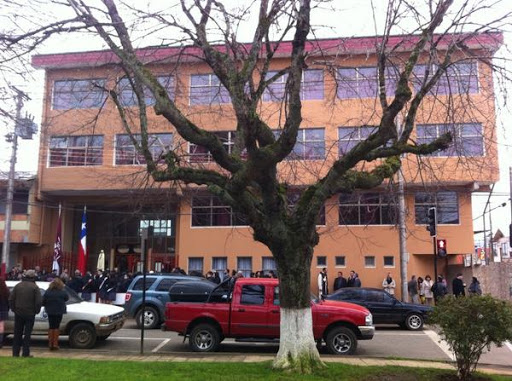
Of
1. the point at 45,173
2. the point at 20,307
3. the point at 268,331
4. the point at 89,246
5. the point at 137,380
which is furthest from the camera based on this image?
the point at 89,246

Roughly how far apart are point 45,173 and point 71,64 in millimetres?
6979

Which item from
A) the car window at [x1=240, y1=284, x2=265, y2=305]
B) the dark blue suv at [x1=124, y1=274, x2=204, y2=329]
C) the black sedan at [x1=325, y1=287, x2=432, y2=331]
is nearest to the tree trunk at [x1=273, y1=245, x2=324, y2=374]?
the car window at [x1=240, y1=284, x2=265, y2=305]

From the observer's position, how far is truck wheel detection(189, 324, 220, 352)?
12938 mm

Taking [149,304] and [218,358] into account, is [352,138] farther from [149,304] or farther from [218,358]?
[149,304]

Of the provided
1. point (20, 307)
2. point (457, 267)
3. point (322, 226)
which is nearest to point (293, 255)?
point (20, 307)

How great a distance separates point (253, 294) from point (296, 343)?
4.01 meters

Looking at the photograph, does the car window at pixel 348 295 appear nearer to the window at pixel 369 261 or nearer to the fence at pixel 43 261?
the window at pixel 369 261

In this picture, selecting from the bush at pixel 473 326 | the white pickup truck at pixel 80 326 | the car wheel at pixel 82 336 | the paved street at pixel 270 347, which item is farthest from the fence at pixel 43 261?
the bush at pixel 473 326

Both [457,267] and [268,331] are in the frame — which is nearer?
[268,331]

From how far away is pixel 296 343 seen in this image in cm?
923

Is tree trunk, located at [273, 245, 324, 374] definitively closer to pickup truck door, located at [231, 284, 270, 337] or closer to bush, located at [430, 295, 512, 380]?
bush, located at [430, 295, 512, 380]

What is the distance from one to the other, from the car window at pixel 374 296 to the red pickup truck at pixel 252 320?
5.19 meters

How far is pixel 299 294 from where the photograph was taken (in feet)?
30.5

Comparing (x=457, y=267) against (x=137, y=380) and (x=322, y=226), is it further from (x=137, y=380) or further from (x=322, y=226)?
(x=137, y=380)
